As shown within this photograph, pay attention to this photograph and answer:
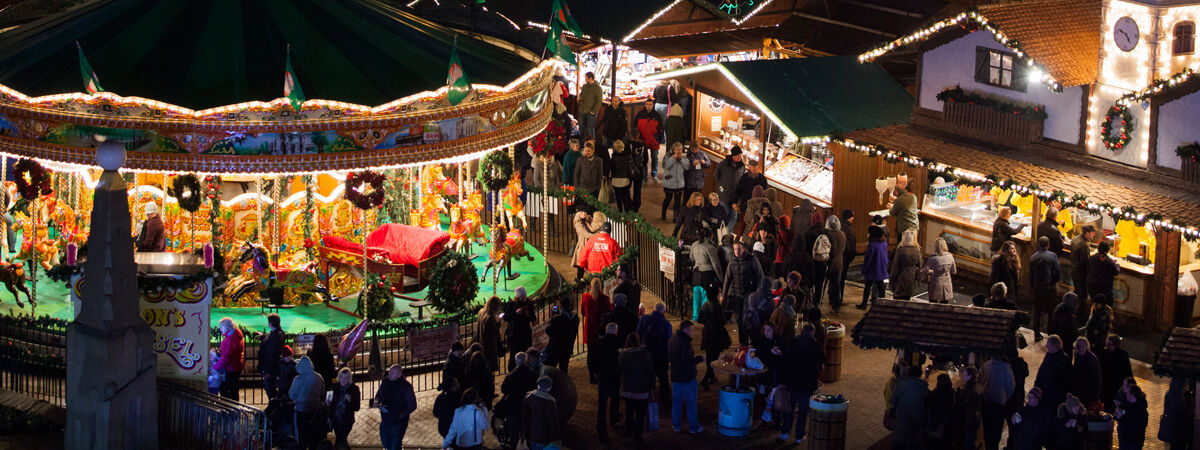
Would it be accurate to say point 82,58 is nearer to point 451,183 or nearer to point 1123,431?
point 451,183

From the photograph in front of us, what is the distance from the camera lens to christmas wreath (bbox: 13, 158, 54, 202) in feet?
71.8

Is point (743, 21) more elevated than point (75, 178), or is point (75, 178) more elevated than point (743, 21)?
point (743, 21)

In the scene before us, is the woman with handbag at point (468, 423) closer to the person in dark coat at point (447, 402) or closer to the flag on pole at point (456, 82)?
the person in dark coat at point (447, 402)

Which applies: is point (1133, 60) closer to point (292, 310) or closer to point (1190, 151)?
point (1190, 151)

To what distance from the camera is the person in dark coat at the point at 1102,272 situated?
21266mm

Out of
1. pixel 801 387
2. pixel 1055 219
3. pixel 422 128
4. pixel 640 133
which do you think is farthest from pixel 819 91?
pixel 801 387

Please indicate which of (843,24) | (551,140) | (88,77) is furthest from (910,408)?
(843,24)

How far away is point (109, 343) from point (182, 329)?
1.04 m

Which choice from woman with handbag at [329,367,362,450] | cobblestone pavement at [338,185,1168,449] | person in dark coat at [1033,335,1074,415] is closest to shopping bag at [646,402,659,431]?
cobblestone pavement at [338,185,1168,449]

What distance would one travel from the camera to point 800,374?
57.0ft

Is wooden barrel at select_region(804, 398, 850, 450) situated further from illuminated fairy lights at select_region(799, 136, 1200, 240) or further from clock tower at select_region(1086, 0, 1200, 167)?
clock tower at select_region(1086, 0, 1200, 167)

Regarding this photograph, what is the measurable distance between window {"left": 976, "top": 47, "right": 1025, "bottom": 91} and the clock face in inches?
88.8

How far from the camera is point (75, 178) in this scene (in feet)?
75.5

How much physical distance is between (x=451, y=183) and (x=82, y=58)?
22.6 feet
